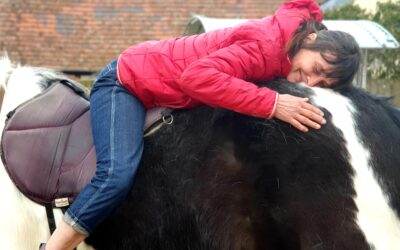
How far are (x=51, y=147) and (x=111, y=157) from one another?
40 centimetres

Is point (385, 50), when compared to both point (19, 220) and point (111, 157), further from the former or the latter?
point (19, 220)

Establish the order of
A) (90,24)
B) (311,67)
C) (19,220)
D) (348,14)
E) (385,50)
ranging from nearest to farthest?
(311,67) → (19,220) → (385,50) → (348,14) → (90,24)

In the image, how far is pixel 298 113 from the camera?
2541mm

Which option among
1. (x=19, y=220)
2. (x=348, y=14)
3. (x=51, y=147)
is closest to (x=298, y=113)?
(x=51, y=147)

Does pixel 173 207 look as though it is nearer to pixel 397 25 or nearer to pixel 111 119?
pixel 111 119

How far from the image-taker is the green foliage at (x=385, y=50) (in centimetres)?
1205

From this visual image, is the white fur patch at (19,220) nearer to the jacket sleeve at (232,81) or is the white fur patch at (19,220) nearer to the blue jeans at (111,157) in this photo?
the blue jeans at (111,157)

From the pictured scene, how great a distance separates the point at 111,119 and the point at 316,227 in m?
1.13

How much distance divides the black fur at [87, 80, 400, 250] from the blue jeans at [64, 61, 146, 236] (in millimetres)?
116

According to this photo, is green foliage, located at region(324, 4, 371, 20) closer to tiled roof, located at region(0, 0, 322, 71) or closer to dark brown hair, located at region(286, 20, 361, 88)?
tiled roof, located at region(0, 0, 322, 71)

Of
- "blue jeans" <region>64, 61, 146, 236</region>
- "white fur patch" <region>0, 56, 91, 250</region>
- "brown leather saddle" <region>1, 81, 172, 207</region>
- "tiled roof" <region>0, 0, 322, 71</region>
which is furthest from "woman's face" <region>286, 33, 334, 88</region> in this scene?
"tiled roof" <region>0, 0, 322, 71</region>

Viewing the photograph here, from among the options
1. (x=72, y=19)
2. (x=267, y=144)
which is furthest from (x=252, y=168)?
(x=72, y=19)

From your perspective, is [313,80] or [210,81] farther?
[313,80]

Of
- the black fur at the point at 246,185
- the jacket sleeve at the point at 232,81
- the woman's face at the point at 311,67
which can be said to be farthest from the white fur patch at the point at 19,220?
the woman's face at the point at 311,67
